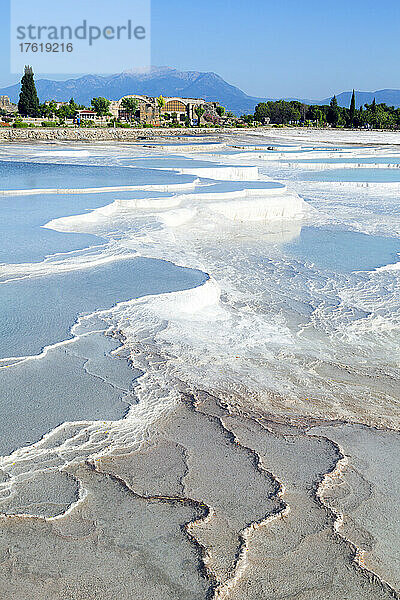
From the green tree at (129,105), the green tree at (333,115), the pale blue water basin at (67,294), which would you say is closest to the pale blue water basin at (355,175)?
the pale blue water basin at (67,294)

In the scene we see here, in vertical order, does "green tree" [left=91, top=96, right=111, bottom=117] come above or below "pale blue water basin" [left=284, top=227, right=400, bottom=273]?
above

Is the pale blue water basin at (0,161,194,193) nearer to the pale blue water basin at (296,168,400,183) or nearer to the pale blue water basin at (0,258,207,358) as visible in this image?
the pale blue water basin at (296,168,400,183)

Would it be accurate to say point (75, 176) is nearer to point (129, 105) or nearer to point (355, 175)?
point (355, 175)

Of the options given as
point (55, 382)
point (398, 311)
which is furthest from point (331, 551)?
point (398, 311)

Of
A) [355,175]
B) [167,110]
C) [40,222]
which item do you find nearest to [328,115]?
[167,110]

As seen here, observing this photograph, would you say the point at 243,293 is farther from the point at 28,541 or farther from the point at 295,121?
the point at 295,121

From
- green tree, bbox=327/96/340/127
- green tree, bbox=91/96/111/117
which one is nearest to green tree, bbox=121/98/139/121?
green tree, bbox=91/96/111/117
